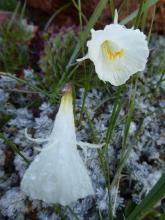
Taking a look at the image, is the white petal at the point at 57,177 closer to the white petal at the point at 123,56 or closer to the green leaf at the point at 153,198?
the green leaf at the point at 153,198

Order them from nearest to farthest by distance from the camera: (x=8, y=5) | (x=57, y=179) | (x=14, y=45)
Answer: (x=57, y=179), (x=14, y=45), (x=8, y=5)

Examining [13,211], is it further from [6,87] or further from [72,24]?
[72,24]

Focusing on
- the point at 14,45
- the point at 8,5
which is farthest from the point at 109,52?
the point at 8,5

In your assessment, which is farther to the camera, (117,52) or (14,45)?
(14,45)

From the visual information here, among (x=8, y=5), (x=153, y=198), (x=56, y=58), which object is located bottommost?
(x=153, y=198)

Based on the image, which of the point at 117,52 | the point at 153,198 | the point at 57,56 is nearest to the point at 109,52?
the point at 117,52

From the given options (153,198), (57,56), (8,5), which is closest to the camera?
(153,198)

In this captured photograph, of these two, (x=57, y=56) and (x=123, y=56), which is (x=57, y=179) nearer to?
(x=123, y=56)

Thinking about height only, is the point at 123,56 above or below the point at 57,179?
above
